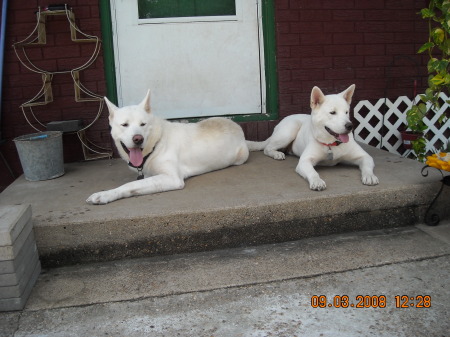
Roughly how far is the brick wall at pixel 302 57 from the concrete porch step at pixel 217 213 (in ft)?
4.25

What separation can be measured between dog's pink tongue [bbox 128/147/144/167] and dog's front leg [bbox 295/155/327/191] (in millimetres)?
1395

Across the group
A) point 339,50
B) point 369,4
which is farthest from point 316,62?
point 369,4

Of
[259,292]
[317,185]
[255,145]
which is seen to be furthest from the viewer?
[255,145]

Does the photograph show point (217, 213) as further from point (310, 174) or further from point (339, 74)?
point (339, 74)

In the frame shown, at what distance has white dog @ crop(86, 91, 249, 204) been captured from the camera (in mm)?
3492

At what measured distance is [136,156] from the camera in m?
3.58

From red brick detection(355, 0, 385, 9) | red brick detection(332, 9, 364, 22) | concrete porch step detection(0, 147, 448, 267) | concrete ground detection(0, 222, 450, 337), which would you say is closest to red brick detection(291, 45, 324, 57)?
red brick detection(332, 9, 364, 22)

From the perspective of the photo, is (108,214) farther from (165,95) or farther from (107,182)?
(165,95)

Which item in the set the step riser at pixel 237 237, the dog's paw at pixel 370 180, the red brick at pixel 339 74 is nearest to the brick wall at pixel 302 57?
the red brick at pixel 339 74

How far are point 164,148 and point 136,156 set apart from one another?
0.32 metres

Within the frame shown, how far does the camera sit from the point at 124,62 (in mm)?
4883

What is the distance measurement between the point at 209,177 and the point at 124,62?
72.9 inches

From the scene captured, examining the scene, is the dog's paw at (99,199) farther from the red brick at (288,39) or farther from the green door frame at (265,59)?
the red brick at (288,39)

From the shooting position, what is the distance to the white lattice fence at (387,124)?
5445mm
